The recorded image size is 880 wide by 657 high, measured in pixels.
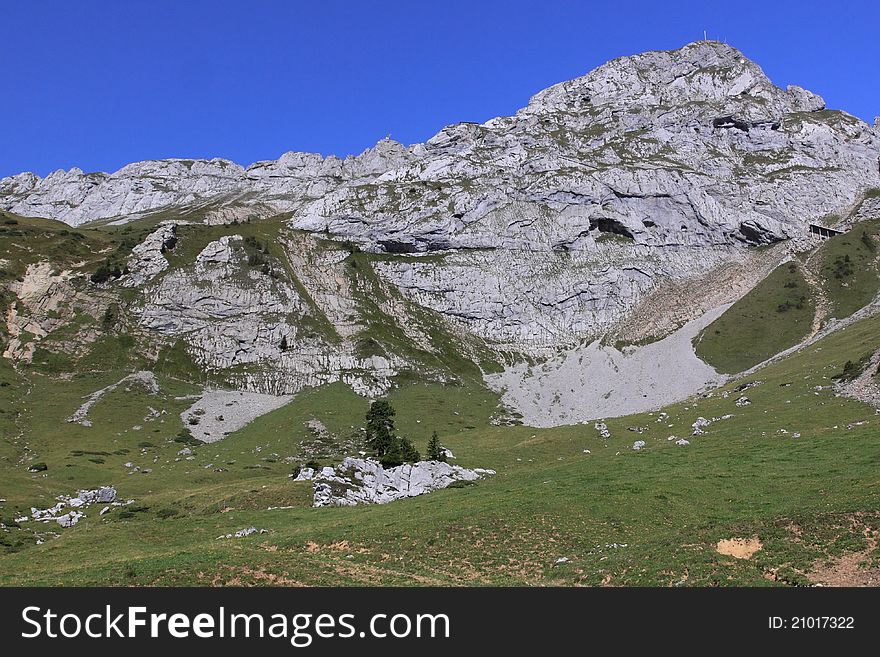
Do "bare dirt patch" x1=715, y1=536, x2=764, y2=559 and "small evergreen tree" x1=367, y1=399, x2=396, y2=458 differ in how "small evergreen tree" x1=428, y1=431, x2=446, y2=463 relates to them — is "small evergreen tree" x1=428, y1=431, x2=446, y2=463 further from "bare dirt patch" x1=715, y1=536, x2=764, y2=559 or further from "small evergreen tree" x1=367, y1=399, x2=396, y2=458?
"bare dirt patch" x1=715, y1=536, x2=764, y2=559

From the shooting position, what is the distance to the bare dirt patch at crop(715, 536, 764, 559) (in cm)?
3107

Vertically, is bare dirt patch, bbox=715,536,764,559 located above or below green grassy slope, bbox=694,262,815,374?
below

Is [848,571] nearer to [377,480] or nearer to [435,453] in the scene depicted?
[377,480]

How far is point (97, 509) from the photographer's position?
7019cm

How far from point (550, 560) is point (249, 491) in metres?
43.3

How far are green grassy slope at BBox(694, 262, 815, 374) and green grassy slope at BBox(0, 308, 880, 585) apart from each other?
8169 cm

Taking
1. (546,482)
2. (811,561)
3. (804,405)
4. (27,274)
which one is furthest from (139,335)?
(811,561)

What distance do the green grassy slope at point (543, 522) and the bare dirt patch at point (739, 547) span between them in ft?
1.63

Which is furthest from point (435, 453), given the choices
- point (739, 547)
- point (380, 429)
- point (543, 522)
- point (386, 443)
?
point (739, 547)

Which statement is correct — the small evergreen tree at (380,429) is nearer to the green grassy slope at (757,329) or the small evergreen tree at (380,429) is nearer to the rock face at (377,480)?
the rock face at (377,480)

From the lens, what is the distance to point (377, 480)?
7031cm

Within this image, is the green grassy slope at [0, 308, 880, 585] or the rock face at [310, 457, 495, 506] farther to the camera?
the rock face at [310, 457, 495, 506]

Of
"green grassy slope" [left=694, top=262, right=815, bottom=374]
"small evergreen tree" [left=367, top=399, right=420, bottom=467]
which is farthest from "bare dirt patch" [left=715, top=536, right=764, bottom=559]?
"green grassy slope" [left=694, top=262, right=815, bottom=374]
